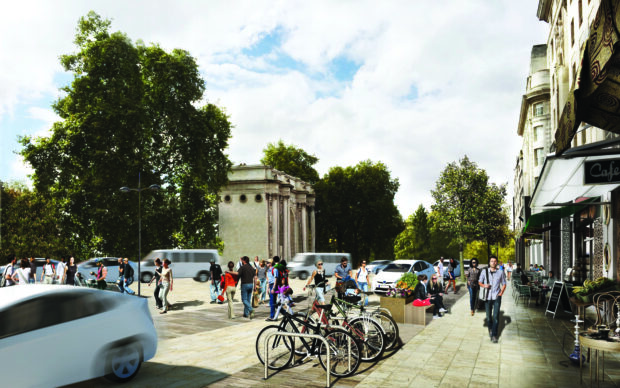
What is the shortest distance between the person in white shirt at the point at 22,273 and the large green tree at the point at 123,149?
40.4ft

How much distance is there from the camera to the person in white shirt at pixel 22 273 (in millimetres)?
17283

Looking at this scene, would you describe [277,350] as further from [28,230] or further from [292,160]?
[292,160]

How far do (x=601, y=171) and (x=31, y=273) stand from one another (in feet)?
59.1

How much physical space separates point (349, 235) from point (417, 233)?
77.5 ft

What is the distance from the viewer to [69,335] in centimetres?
670

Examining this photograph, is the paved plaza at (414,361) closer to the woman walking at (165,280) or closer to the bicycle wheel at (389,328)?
the bicycle wheel at (389,328)

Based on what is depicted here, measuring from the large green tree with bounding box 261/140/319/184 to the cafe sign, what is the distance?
186ft

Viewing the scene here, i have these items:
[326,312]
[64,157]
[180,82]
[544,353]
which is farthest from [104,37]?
[544,353]

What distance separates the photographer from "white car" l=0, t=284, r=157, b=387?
6.14m

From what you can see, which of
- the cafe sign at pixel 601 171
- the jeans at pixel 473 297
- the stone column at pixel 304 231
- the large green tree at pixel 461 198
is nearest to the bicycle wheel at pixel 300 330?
the cafe sign at pixel 601 171

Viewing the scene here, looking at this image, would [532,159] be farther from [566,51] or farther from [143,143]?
[143,143]

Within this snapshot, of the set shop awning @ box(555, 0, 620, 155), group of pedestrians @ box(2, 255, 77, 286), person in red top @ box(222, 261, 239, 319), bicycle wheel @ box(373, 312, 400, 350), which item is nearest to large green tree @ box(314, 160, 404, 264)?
group of pedestrians @ box(2, 255, 77, 286)

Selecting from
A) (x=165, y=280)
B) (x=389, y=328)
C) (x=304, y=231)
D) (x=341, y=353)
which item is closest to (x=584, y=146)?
(x=341, y=353)

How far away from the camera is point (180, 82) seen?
3394 centimetres
